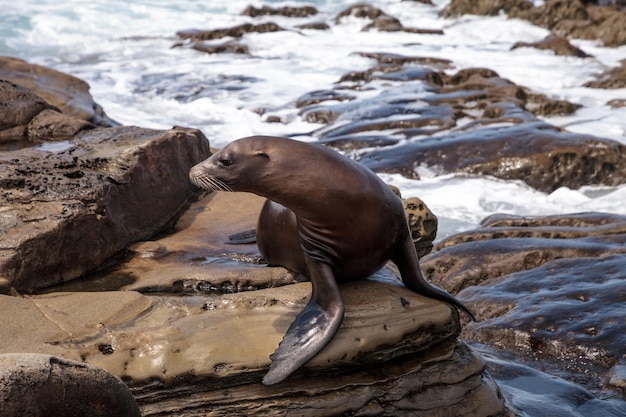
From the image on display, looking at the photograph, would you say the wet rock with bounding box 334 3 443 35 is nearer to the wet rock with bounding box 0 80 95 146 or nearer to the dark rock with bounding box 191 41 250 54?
the dark rock with bounding box 191 41 250 54

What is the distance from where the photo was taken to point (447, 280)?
6844 millimetres

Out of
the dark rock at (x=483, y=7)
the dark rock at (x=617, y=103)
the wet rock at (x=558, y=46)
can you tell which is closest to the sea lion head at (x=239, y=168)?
the dark rock at (x=617, y=103)

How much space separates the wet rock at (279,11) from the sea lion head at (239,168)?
26193 mm

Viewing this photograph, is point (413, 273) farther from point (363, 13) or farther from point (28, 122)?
point (363, 13)

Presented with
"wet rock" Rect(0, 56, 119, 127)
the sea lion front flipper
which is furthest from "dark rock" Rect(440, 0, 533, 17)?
the sea lion front flipper

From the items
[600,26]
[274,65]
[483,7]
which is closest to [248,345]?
[274,65]

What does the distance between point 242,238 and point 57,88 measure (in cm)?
601

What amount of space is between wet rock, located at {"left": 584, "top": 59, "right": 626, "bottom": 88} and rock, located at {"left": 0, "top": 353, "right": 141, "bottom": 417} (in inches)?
602

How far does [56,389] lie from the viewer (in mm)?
3027

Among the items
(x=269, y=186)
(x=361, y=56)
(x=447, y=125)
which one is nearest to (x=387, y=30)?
(x=361, y=56)

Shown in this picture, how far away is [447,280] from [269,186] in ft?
9.93

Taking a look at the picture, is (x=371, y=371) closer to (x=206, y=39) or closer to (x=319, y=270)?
(x=319, y=270)

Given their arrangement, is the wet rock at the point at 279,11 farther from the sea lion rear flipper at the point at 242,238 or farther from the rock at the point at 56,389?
the rock at the point at 56,389

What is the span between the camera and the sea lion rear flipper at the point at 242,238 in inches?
207
